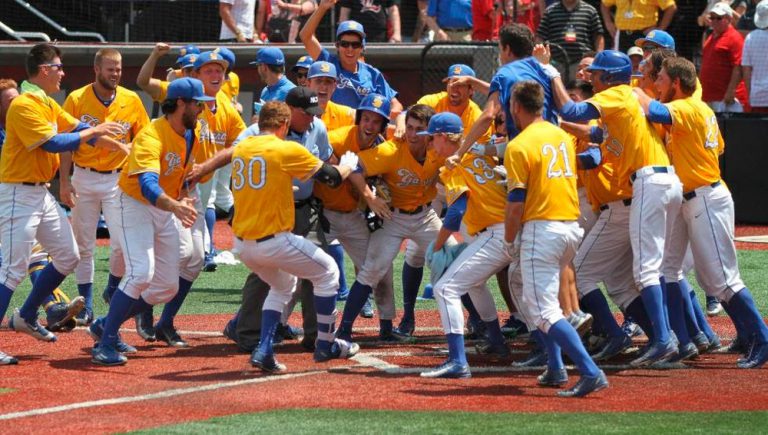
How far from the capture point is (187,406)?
22.6 ft

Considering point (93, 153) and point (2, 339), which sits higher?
point (93, 153)

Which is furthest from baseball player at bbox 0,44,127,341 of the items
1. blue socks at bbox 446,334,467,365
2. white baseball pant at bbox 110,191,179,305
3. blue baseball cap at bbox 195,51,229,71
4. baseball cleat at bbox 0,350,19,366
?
blue socks at bbox 446,334,467,365

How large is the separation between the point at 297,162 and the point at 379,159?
→ 4.30 ft

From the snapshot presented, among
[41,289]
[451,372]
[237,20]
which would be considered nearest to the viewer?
[451,372]

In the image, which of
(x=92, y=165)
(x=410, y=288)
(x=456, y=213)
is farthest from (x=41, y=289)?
(x=456, y=213)

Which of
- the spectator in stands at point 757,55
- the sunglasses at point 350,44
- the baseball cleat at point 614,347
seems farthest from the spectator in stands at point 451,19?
the baseball cleat at point 614,347

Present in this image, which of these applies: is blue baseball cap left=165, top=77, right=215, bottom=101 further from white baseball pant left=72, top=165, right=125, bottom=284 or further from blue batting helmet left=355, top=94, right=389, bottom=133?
white baseball pant left=72, top=165, right=125, bottom=284

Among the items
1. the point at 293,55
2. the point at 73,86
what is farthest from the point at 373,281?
the point at 73,86

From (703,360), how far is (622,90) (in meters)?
1.98

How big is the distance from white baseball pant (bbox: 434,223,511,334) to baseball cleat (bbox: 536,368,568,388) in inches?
22.5

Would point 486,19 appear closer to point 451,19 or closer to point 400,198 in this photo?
point 451,19

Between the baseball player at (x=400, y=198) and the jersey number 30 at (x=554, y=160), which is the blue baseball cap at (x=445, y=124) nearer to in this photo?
the baseball player at (x=400, y=198)

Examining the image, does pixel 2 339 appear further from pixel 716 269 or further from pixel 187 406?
pixel 716 269

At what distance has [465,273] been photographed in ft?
25.1
